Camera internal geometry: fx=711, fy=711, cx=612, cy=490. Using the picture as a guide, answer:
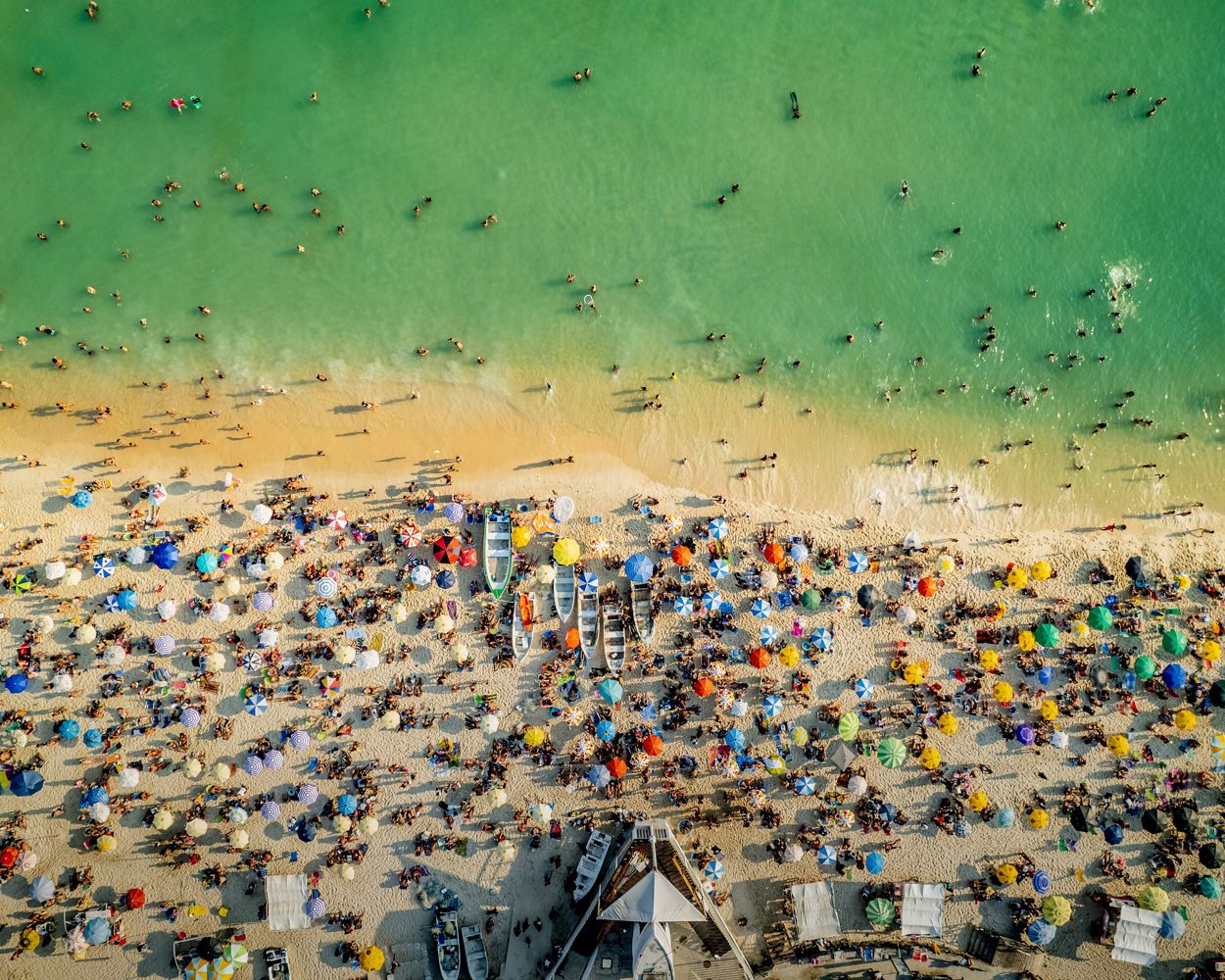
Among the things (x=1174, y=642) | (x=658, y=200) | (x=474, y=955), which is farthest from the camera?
(x=658, y=200)

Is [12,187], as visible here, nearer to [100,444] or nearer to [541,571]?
[100,444]

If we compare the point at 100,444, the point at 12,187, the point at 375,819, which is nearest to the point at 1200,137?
the point at 375,819

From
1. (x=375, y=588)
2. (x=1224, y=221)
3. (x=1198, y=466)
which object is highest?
(x=1224, y=221)

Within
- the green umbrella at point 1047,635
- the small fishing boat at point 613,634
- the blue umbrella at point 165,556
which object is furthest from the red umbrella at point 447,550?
the green umbrella at point 1047,635

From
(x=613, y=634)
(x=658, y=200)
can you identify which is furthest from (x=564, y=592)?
(x=658, y=200)

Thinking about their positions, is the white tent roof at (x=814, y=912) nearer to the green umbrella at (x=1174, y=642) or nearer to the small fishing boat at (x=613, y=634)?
the small fishing boat at (x=613, y=634)

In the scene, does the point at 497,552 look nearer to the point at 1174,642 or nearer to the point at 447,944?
the point at 447,944
